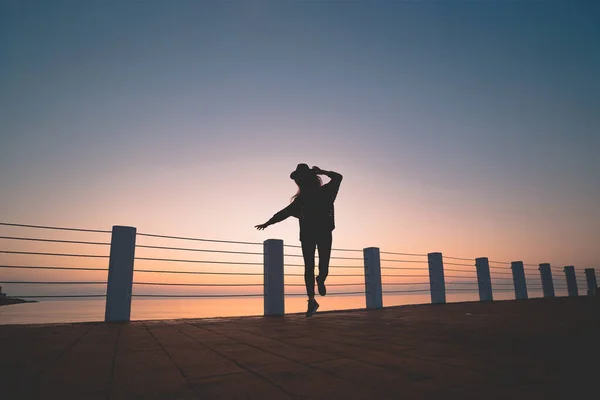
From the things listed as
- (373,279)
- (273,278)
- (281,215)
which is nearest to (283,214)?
(281,215)

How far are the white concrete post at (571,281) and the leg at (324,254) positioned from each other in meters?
11.9

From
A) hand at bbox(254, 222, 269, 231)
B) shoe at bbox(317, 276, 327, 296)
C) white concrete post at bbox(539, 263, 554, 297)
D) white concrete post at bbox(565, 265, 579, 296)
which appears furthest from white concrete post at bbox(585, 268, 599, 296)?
hand at bbox(254, 222, 269, 231)

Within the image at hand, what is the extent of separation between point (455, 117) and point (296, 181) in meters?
6.77

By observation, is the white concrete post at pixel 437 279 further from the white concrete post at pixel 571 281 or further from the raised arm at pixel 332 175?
the white concrete post at pixel 571 281

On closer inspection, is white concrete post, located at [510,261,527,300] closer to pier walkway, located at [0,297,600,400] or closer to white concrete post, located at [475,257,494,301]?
white concrete post, located at [475,257,494,301]

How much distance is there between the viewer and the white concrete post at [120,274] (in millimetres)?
3959

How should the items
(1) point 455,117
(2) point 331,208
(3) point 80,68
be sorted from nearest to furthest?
(2) point 331,208 < (3) point 80,68 < (1) point 455,117

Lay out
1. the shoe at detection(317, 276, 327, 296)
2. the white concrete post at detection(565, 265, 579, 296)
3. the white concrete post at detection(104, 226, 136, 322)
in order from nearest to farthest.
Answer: the white concrete post at detection(104, 226, 136, 322)
the shoe at detection(317, 276, 327, 296)
the white concrete post at detection(565, 265, 579, 296)

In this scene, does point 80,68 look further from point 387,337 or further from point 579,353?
point 579,353

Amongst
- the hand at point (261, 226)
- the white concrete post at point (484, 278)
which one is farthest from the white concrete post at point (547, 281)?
the hand at point (261, 226)

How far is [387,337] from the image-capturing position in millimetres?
2320

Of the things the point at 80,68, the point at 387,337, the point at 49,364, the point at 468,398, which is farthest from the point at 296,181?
the point at 80,68

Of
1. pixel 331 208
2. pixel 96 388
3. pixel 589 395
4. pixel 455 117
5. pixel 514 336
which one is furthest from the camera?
pixel 455 117

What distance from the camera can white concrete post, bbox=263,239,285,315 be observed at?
504 cm
